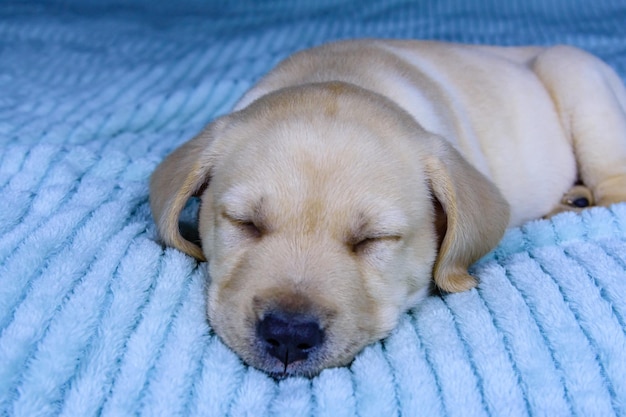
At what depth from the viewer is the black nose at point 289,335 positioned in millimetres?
2059

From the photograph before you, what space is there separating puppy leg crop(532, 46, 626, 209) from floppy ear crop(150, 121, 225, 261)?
2.09m

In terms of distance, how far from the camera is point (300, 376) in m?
2.11

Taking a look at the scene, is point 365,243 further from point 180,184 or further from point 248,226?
point 180,184

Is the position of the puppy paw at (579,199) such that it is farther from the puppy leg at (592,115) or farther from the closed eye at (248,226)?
the closed eye at (248,226)

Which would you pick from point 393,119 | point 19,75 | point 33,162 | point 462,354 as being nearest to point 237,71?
point 19,75

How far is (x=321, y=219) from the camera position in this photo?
2.28 m

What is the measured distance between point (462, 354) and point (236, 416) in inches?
26.8

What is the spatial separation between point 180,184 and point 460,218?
3.27 feet

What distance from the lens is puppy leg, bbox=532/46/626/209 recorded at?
379 centimetres

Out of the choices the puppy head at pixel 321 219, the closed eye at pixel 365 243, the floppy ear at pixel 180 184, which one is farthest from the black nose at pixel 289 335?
→ the floppy ear at pixel 180 184

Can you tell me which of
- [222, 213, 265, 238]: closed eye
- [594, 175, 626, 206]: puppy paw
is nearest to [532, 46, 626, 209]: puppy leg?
[594, 175, 626, 206]: puppy paw

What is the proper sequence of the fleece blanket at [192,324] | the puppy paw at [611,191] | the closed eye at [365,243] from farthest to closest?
1. the puppy paw at [611,191]
2. the closed eye at [365,243]
3. the fleece blanket at [192,324]

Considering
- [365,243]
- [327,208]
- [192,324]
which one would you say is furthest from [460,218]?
[192,324]

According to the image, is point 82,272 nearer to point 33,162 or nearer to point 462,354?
point 33,162
